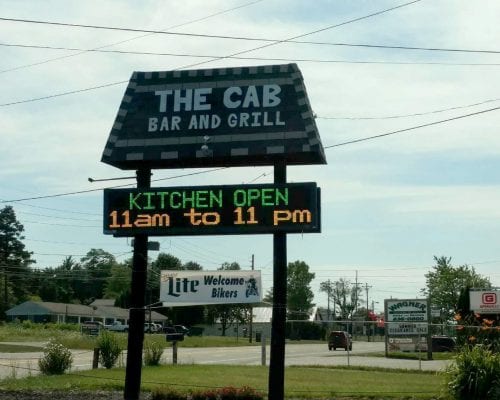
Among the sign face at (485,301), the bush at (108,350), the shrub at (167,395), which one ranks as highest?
the sign face at (485,301)

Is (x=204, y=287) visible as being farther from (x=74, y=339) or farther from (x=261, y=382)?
(x=74, y=339)

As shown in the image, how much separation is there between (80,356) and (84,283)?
368ft

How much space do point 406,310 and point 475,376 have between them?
1135 inches

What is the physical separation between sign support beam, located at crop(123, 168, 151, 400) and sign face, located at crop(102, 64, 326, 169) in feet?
3.61

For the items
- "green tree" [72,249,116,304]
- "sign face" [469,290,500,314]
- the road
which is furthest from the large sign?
"green tree" [72,249,116,304]

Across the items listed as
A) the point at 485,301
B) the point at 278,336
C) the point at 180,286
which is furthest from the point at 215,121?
the point at 485,301

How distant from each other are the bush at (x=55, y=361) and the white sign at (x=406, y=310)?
22454 millimetres

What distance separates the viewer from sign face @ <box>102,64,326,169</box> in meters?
17.5

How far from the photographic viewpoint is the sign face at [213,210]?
1656 cm

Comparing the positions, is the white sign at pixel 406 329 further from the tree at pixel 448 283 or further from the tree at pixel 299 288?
the tree at pixel 299 288

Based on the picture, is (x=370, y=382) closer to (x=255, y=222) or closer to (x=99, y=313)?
(x=255, y=222)

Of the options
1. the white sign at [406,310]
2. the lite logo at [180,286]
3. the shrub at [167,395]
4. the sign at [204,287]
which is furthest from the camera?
the white sign at [406,310]

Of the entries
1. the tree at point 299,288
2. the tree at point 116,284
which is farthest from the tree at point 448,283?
the tree at point 116,284

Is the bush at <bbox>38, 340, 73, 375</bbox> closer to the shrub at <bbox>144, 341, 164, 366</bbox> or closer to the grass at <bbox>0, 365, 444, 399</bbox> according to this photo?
the grass at <bbox>0, 365, 444, 399</bbox>
